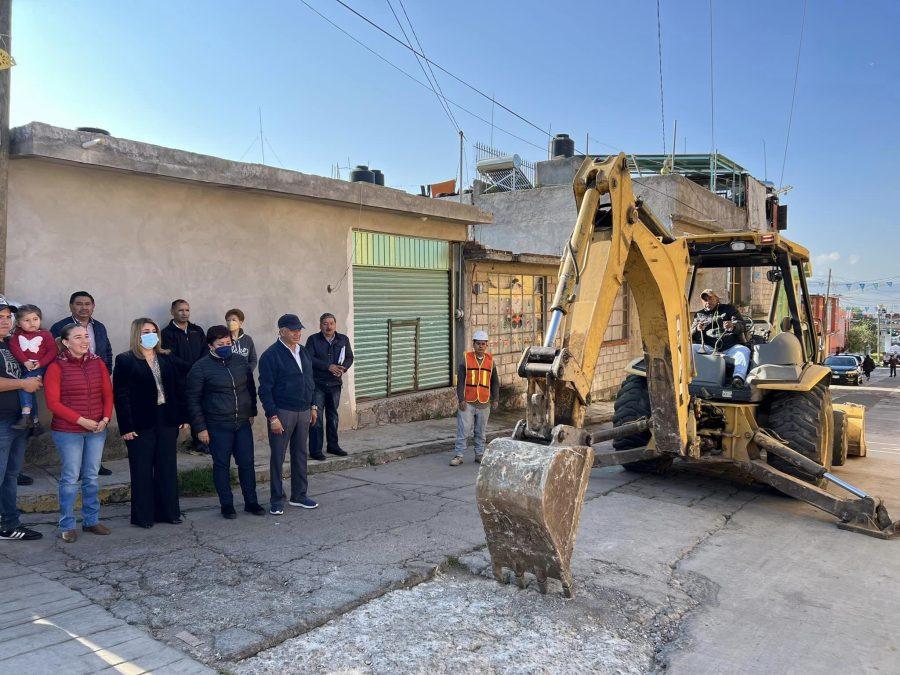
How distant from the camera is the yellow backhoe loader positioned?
13.7 feet

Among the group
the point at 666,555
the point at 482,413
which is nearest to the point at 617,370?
the point at 482,413

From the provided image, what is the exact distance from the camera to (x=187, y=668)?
11.5ft

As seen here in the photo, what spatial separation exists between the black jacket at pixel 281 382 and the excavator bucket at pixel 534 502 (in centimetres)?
287

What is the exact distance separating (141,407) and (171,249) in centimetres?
293

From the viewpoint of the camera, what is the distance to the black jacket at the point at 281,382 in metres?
6.58

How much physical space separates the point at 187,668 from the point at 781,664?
3.17 meters

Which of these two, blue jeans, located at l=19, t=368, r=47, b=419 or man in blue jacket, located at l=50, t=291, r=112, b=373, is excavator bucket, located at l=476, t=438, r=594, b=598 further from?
man in blue jacket, located at l=50, t=291, r=112, b=373

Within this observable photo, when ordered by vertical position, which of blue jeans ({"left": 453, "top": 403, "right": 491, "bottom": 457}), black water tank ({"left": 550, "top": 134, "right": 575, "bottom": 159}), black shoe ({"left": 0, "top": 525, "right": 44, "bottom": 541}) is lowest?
black shoe ({"left": 0, "top": 525, "right": 44, "bottom": 541})

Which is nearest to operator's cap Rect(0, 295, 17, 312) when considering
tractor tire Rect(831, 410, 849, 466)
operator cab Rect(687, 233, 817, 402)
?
operator cab Rect(687, 233, 817, 402)

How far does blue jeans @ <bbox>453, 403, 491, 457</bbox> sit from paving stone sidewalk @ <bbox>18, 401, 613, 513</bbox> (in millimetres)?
781

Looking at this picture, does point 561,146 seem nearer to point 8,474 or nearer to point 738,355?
point 738,355

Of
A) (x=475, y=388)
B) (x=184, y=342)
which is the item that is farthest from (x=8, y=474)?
(x=475, y=388)

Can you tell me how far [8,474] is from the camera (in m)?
5.45

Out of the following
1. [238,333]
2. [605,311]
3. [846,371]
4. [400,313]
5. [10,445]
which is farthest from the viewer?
[846,371]
